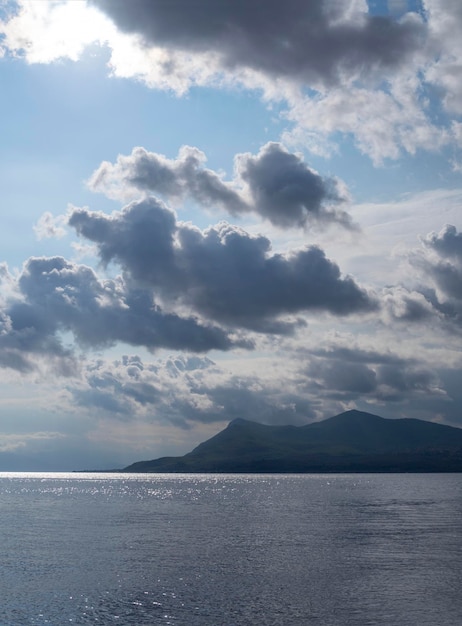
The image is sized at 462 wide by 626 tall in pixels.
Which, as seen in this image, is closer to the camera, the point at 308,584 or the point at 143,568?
the point at 308,584

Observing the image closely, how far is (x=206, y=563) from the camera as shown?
322ft

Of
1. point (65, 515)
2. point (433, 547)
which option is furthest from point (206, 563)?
point (65, 515)

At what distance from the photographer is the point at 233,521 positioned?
Result: 166 m

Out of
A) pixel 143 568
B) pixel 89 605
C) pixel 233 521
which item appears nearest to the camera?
pixel 89 605

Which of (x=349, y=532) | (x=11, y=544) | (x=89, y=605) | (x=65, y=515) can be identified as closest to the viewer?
(x=89, y=605)

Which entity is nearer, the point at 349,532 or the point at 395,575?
the point at 395,575

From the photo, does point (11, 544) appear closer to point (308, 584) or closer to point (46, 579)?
point (46, 579)

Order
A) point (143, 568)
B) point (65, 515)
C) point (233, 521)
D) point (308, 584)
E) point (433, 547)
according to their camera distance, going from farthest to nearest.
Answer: point (65, 515), point (233, 521), point (433, 547), point (143, 568), point (308, 584)

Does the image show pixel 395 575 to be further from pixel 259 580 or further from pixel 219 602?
pixel 219 602

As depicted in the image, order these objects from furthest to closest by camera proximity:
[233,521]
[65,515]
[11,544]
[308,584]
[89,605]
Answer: [65,515] → [233,521] → [11,544] → [308,584] → [89,605]

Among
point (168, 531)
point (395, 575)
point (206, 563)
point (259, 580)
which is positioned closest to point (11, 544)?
point (168, 531)

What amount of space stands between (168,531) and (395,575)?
215ft

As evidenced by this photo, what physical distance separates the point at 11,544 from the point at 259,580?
56202mm

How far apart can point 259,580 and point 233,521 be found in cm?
8296
